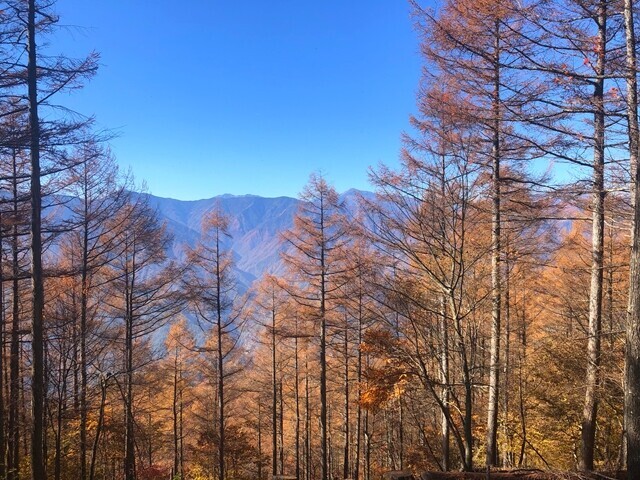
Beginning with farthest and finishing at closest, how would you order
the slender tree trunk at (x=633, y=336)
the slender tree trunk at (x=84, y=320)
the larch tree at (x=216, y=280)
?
the larch tree at (x=216, y=280)
the slender tree trunk at (x=84, y=320)
the slender tree trunk at (x=633, y=336)

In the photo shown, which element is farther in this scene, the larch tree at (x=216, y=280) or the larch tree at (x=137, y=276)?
the larch tree at (x=216, y=280)

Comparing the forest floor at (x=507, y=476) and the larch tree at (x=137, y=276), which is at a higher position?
the larch tree at (x=137, y=276)

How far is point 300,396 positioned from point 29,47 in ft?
75.7

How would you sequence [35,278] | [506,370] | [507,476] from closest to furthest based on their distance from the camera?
[507,476] → [35,278] → [506,370]

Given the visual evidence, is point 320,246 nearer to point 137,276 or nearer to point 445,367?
point 137,276

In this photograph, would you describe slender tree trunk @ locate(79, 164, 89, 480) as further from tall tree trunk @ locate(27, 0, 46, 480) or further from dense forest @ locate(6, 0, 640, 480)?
tall tree trunk @ locate(27, 0, 46, 480)

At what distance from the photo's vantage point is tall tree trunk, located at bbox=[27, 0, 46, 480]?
6.78 metres

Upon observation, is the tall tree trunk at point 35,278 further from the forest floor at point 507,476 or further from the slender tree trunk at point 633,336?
the slender tree trunk at point 633,336

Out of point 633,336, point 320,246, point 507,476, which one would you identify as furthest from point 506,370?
point 320,246

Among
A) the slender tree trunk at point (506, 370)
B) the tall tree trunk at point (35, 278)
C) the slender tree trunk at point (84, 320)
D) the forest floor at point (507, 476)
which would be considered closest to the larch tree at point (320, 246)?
the slender tree trunk at point (506, 370)

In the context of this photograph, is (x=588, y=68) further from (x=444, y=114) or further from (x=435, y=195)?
(x=435, y=195)

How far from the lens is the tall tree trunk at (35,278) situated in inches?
267

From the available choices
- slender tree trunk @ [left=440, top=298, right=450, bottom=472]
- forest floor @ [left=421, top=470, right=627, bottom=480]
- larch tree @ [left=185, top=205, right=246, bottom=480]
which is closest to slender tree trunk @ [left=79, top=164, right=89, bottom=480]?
larch tree @ [left=185, top=205, right=246, bottom=480]

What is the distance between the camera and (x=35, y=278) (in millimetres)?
7117
